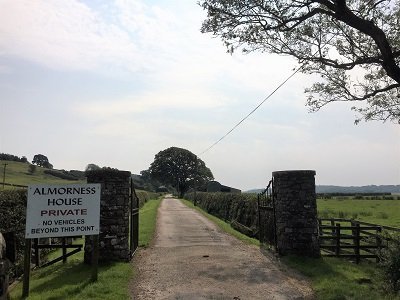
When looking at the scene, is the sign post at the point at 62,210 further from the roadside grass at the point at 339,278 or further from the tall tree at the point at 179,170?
the tall tree at the point at 179,170

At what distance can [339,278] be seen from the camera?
32.6ft

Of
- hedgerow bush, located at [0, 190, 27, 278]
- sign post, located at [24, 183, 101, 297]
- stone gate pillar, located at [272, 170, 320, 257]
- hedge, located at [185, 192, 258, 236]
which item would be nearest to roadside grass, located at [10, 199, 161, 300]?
sign post, located at [24, 183, 101, 297]

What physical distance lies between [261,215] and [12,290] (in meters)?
10.1

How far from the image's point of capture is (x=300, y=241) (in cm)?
1262

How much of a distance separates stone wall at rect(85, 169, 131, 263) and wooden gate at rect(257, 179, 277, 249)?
5.03 metres

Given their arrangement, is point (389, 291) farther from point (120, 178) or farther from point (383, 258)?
point (120, 178)

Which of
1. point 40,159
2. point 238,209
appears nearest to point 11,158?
point 40,159

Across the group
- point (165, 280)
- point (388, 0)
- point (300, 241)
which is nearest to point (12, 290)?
point (165, 280)

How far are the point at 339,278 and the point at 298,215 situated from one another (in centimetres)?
298

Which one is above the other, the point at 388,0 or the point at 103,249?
the point at 388,0

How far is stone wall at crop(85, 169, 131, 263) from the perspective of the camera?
38.5 feet

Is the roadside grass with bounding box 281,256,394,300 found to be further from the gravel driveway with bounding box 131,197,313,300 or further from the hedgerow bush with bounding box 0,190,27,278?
the hedgerow bush with bounding box 0,190,27,278

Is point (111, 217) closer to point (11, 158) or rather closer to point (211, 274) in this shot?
point (211, 274)

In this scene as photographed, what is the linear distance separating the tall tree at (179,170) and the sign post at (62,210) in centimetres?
9119
